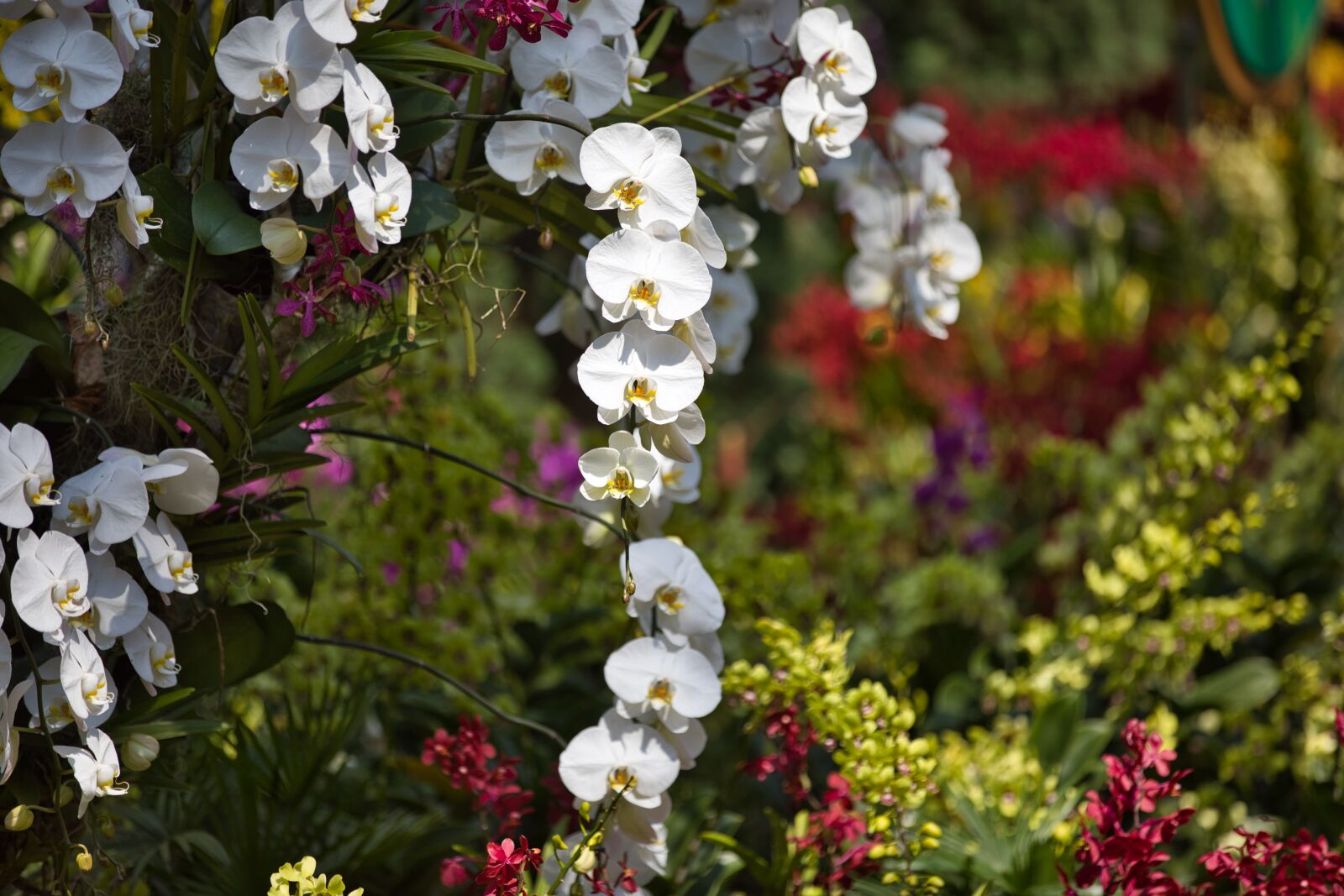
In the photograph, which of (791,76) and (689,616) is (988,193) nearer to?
(791,76)

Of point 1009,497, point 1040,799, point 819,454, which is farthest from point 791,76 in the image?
point 1009,497

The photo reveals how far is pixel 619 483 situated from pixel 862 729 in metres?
0.45

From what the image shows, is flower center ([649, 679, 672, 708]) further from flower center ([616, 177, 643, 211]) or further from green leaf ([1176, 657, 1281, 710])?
green leaf ([1176, 657, 1281, 710])

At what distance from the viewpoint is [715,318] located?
1.58 meters

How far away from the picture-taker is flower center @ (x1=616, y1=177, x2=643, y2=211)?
100 cm

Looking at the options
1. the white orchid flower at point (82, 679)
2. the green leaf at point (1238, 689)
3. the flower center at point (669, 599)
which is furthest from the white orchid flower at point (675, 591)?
the green leaf at point (1238, 689)

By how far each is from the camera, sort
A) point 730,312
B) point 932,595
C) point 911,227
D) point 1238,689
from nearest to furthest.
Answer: point 911,227 < point 730,312 < point 1238,689 < point 932,595

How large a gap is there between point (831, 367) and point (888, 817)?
309 cm

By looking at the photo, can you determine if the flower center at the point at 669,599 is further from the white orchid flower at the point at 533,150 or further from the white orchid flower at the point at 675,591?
the white orchid flower at the point at 533,150

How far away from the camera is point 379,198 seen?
0.98m

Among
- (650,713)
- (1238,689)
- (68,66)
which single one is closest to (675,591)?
(650,713)

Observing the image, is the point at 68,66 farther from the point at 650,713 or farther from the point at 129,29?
the point at 650,713

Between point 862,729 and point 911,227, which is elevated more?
point 911,227

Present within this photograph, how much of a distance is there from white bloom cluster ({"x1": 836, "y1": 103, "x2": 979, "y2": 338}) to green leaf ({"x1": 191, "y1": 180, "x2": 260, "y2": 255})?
746 mm
